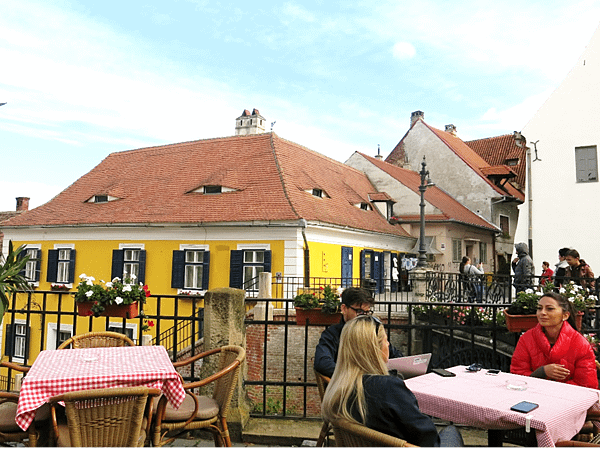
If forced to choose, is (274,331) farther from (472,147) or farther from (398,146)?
(472,147)

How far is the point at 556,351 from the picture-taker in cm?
437

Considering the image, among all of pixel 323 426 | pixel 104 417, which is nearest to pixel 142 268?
pixel 323 426

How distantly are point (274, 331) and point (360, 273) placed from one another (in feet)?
25.0

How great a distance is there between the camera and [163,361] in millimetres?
3855

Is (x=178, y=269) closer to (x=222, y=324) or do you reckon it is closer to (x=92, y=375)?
(x=222, y=324)

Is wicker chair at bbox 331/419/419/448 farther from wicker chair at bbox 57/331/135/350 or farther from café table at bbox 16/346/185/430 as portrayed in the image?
wicker chair at bbox 57/331/135/350

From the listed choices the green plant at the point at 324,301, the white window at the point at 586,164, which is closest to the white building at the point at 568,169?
the white window at the point at 586,164

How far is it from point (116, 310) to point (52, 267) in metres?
19.9

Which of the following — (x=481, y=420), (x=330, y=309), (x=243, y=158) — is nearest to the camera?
(x=481, y=420)

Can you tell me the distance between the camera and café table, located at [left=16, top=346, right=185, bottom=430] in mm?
3171

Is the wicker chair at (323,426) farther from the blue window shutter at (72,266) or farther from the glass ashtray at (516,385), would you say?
the blue window shutter at (72,266)

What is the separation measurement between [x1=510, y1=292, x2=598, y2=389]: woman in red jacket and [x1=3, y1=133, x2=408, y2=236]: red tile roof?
14.2 metres

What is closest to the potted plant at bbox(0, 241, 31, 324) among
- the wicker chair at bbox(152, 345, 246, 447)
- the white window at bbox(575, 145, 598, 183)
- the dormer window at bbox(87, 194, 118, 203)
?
the wicker chair at bbox(152, 345, 246, 447)

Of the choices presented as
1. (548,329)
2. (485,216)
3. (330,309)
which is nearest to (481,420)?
(548,329)
